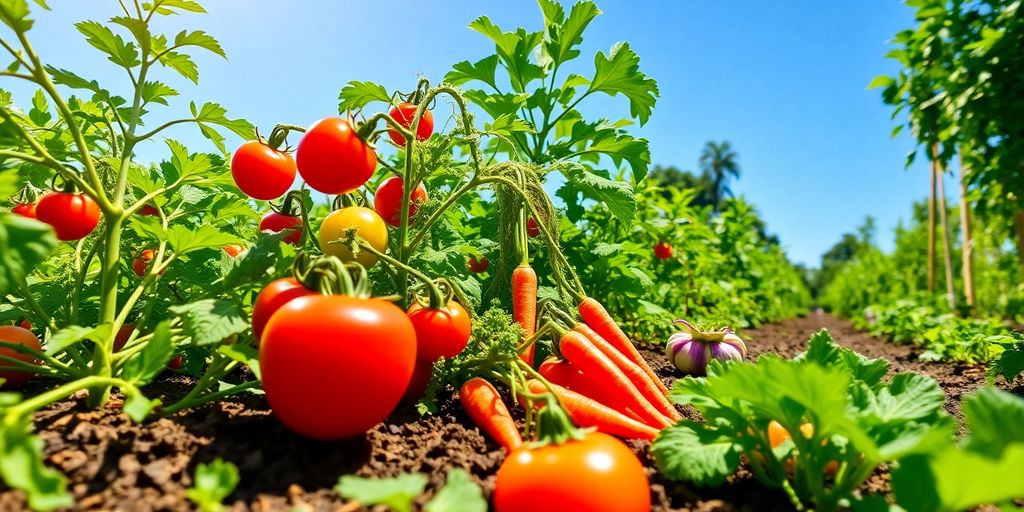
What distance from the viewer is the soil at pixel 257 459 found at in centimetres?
117

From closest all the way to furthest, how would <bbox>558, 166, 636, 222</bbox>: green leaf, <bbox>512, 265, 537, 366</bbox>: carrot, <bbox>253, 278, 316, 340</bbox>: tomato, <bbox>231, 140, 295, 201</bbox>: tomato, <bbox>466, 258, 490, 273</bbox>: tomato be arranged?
<bbox>253, 278, 316, 340</bbox>: tomato < <bbox>231, 140, 295, 201</bbox>: tomato < <bbox>512, 265, 537, 366</bbox>: carrot < <bbox>558, 166, 636, 222</bbox>: green leaf < <bbox>466, 258, 490, 273</bbox>: tomato

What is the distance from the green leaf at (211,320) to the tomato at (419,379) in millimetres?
600

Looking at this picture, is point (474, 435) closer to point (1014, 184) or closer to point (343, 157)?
point (343, 157)

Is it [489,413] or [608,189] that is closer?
[489,413]

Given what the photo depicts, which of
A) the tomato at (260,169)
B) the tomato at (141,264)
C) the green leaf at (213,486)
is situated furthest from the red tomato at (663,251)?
the green leaf at (213,486)

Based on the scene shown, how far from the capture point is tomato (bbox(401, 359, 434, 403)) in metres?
1.88

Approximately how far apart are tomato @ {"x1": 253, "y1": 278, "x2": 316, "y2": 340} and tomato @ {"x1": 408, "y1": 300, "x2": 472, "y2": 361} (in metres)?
0.34

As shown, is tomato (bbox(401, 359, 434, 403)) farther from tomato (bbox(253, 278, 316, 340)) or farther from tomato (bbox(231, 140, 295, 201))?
tomato (bbox(231, 140, 295, 201))

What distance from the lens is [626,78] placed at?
277 cm

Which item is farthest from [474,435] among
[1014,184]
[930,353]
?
[1014,184]

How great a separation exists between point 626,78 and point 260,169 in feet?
5.79

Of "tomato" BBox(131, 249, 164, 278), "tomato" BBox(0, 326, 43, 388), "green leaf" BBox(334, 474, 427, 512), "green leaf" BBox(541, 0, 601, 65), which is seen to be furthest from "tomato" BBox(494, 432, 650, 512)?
"green leaf" BBox(541, 0, 601, 65)

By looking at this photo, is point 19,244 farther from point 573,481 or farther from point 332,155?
point 573,481

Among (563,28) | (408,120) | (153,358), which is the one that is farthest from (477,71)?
(153,358)
